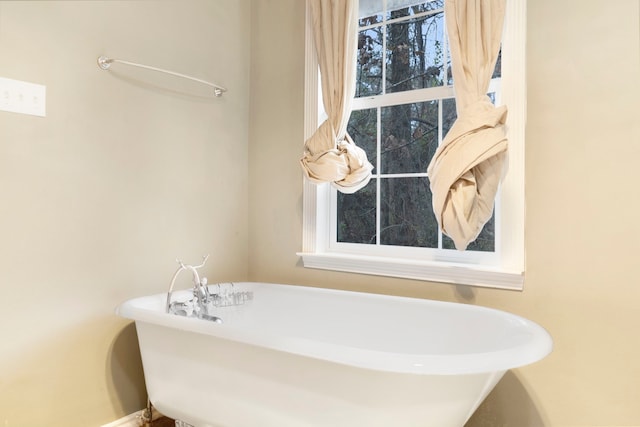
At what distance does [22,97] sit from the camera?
176cm

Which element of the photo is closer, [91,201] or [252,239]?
[91,201]

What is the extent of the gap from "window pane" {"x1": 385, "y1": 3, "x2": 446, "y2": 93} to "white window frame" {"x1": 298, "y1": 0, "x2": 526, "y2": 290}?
161mm

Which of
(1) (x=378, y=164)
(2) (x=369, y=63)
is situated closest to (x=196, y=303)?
(1) (x=378, y=164)

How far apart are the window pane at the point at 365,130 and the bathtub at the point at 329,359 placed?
0.84 metres

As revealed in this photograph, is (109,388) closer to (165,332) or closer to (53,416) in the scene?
(53,416)

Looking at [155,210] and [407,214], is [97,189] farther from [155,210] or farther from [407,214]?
[407,214]

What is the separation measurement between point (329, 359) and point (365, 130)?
151cm

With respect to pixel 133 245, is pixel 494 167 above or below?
above

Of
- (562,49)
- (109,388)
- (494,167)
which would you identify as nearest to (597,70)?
(562,49)

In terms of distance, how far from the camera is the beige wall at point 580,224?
167 centimetres

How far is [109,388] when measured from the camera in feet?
6.77

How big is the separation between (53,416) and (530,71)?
2.47 metres

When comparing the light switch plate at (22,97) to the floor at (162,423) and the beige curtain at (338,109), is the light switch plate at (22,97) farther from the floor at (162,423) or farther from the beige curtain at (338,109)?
the floor at (162,423)

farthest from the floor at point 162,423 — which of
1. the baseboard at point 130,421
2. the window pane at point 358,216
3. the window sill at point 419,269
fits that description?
the window pane at point 358,216
